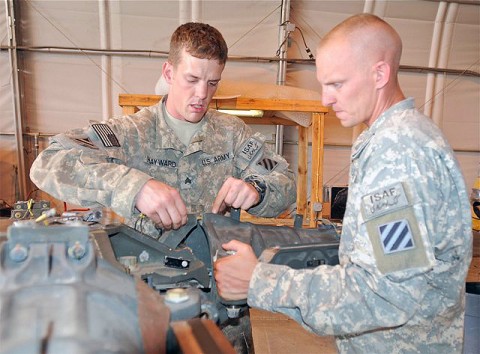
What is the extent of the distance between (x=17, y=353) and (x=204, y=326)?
0.28 meters

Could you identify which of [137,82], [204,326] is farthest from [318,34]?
[204,326]

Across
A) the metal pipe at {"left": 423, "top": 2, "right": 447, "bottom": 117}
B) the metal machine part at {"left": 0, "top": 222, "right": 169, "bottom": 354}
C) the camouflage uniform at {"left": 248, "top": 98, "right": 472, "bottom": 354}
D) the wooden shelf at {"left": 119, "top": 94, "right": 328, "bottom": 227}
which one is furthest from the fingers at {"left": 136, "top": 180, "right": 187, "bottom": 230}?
the metal pipe at {"left": 423, "top": 2, "right": 447, "bottom": 117}

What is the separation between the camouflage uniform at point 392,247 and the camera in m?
0.94

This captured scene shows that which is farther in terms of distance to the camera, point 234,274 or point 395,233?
point 234,274

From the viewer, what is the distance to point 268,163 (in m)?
1.94

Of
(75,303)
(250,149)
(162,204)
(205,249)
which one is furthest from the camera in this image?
(250,149)

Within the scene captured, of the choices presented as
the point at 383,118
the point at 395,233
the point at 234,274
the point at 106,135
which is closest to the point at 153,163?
the point at 106,135

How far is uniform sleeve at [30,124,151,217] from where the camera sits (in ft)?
4.37

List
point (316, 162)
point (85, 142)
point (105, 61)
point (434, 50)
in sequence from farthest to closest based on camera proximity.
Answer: point (434, 50) → point (105, 61) → point (316, 162) → point (85, 142)

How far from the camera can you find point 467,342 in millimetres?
2521

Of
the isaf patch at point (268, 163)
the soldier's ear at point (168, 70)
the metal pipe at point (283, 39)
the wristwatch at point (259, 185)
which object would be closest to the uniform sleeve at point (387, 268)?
the wristwatch at point (259, 185)

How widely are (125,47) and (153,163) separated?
12.0 feet

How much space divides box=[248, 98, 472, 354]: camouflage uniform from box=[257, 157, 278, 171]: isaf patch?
75 centimetres

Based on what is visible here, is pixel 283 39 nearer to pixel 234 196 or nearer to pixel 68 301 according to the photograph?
pixel 234 196
